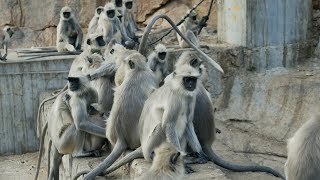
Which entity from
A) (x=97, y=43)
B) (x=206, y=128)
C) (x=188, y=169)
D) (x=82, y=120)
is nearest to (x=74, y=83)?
(x=82, y=120)

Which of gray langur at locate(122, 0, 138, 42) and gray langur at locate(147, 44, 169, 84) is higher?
gray langur at locate(122, 0, 138, 42)

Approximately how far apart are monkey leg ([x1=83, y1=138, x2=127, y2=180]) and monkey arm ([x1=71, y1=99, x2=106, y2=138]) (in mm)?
458

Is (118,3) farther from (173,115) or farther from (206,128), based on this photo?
(173,115)

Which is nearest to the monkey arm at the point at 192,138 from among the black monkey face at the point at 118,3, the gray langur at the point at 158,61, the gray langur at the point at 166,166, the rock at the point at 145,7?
the gray langur at the point at 166,166

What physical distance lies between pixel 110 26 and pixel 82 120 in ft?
12.6

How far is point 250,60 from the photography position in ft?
34.9

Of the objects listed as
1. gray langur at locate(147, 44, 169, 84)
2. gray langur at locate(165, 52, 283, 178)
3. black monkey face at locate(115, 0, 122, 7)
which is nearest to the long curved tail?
gray langur at locate(165, 52, 283, 178)

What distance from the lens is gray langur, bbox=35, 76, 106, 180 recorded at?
19.7 ft

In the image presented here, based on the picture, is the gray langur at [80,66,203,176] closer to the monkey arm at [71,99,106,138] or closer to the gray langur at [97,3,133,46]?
the monkey arm at [71,99,106,138]

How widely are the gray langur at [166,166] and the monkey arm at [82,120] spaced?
5.99ft

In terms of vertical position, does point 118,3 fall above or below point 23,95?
above

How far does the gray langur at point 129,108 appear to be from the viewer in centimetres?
555

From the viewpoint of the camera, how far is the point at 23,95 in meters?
9.26

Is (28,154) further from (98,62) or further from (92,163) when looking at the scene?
(92,163)
